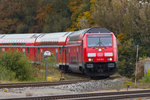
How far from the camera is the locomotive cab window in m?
23.0

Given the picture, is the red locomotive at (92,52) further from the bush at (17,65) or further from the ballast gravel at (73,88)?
the bush at (17,65)

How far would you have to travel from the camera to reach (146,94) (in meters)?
13.8

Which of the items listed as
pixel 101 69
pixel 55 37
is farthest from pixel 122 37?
pixel 101 69

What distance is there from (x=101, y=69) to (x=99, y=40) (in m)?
1.76

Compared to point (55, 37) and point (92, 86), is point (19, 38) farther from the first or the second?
point (92, 86)

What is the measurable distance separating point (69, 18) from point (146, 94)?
50.8 m

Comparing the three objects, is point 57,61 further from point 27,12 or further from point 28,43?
point 27,12

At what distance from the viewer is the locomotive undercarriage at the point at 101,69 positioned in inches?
899

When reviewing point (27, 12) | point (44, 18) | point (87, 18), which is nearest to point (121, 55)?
point (87, 18)

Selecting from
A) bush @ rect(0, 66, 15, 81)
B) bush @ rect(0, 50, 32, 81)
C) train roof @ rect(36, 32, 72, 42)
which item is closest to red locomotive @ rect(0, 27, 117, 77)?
train roof @ rect(36, 32, 72, 42)

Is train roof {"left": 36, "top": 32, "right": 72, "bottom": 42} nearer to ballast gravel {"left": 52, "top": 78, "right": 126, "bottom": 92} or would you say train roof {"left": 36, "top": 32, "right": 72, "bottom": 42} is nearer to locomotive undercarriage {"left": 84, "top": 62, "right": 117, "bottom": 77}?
locomotive undercarriage {"left": 84, "top": 62, "right": 117, "bottom": 77}

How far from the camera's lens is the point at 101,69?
23.0 metres

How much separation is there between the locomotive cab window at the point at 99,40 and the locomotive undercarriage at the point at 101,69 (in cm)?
116

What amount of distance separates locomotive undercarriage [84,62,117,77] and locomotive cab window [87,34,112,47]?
116 centimetres
